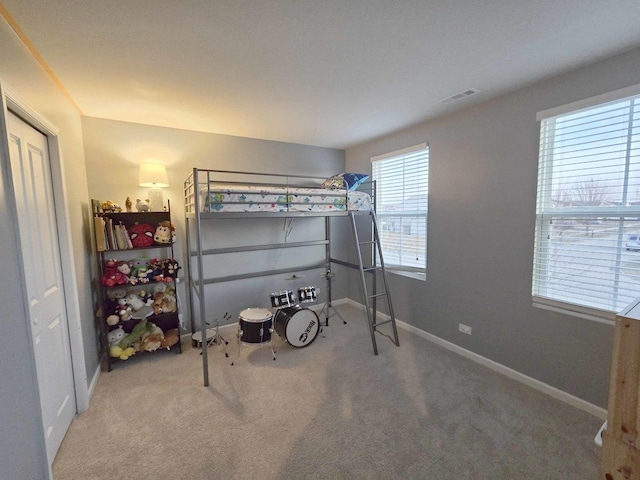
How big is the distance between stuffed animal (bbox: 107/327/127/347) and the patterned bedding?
1.54m

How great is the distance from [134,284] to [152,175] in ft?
3.60

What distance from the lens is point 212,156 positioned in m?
3.28

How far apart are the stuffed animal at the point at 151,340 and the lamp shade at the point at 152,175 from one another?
1.51 metres

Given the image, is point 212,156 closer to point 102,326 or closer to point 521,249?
point 102,326

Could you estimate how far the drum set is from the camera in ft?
9.00

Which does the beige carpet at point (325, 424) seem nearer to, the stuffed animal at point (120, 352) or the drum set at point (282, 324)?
the stuffed animal at point (120, 352)

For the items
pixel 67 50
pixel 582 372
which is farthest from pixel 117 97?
pixel 582 372

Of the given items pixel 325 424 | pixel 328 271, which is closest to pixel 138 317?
pixel 325 424

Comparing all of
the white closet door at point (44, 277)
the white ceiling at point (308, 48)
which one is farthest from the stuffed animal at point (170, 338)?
the white ceiling at point (308, 48)

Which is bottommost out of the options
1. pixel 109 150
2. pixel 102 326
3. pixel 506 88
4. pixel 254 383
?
pixel 254 383

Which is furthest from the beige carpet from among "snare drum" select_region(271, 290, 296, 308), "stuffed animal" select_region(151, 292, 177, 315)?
"snare drum" select_region(271, 290, 296, 308)

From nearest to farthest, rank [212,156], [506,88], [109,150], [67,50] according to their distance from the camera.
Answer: [67,50] → [506,88] → [109,150] → [212,156]

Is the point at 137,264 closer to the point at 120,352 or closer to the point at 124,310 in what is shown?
the point at 124,310

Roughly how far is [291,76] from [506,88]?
1729 millimetres
